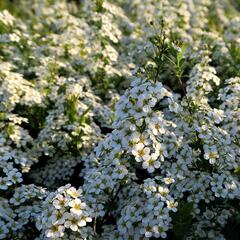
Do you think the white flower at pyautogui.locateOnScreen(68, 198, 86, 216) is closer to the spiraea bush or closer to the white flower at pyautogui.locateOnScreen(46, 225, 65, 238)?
the spiraea bush

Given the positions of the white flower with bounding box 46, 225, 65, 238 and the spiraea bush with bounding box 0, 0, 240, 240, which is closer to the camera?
the white flower with bounding box 46, 225, 65, 238

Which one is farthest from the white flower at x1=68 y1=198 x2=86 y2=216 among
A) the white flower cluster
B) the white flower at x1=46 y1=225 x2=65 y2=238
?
the white flower at x1=46 y1=225 x2=65 y2=238

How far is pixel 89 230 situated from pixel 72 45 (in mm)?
2994

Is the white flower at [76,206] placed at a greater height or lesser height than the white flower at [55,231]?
greater

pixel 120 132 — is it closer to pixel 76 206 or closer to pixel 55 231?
pixel 76 206

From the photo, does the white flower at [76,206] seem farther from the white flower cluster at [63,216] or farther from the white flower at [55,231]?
the white flower at [55,231]

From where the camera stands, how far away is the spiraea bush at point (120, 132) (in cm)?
356

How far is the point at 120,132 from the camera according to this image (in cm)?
357

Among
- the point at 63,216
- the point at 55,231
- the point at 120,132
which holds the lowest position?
the point at 55,231

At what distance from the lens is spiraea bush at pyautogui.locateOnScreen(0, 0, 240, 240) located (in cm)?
356

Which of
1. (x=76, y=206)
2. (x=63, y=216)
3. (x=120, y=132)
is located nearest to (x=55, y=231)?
(x=63, y=216)

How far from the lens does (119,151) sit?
360cm

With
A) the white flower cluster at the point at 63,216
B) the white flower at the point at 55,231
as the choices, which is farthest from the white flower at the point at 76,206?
the white flower at the point at 55,231

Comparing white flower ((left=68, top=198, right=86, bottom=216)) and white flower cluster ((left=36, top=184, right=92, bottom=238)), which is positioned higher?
white flower ((left=68, top=198, right=86, bottom=216))
